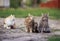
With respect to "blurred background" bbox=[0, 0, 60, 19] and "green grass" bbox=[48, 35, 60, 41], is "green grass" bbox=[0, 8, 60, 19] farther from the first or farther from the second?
"green grass" bbox=[48, 35, 60, 41]

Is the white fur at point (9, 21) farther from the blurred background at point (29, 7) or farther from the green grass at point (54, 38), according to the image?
the green grass at point (54, 38)

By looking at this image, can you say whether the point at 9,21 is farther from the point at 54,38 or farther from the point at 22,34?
the point at 54,38

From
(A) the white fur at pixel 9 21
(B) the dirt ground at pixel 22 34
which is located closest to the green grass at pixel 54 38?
(B) the dirt ground at pixel 22 34

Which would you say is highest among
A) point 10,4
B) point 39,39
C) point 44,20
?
point 10,4

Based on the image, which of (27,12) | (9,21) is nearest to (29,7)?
(27,12)

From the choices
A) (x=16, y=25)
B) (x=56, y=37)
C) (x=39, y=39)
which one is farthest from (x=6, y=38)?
(x=56, y=37)

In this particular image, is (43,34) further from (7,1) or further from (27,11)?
(7,1)

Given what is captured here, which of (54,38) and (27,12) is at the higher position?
(27,12)

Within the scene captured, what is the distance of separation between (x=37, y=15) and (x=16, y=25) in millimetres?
151

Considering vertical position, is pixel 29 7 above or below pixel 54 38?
above

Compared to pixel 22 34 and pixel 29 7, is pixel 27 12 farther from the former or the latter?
pixel 22 34

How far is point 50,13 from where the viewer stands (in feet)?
3.12

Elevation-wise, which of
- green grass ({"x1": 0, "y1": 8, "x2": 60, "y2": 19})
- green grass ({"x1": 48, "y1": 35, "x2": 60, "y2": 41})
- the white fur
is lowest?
green grass ({"x1": 48, "y1": 35, "x2": 60, "y2": 41})

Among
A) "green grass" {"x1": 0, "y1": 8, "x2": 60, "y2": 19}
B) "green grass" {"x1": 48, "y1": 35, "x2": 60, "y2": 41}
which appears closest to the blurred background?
"green grass" {"x1": 0, "y1": 8, "x2": 60, "y2": 19}
